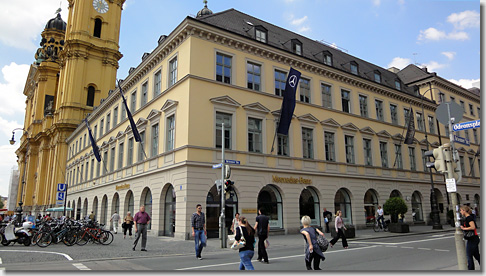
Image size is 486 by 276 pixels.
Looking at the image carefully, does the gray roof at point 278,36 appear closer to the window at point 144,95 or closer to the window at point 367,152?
the window at point 367,152

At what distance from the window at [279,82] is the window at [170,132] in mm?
7902

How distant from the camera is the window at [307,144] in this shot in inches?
1055

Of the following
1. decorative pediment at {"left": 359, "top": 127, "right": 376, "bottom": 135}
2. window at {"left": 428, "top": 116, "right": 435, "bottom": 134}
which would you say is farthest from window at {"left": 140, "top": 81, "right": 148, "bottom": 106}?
window at {"left": 428, "top": 116, "right": 435, "bottom": 134}

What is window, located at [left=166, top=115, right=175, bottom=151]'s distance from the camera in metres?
23.7

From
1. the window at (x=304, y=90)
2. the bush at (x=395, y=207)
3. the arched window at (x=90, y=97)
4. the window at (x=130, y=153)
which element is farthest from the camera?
the arched window at (x=90, y=97)

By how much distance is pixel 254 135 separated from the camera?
24.4 metres

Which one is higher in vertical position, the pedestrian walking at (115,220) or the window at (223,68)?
the window at (223,68)

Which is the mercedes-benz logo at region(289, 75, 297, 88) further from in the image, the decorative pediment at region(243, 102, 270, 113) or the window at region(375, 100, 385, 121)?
the window at region(375, 100, 385, 121)

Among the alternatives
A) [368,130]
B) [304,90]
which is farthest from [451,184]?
[368,130]

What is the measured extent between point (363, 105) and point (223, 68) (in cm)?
1515

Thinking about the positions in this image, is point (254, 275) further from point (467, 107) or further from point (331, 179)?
point (467, 107)

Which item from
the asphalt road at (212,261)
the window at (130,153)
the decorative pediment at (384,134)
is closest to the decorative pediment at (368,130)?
the decorative pediment at (384,134)

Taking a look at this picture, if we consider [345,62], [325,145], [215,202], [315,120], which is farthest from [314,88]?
[215,202]

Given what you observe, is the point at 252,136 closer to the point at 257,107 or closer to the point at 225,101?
the point at 257,107
